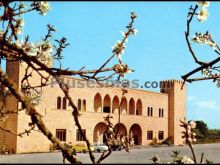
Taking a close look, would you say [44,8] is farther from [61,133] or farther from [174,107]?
[174,107]

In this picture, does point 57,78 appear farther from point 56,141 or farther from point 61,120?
point 61,120

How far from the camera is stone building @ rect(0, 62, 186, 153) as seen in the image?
44281mm

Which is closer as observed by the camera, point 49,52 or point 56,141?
point 56,141

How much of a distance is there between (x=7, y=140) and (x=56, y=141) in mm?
42891

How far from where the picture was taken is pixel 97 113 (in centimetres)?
5566

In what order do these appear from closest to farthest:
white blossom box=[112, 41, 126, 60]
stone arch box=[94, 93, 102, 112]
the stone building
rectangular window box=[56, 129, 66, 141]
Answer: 1. white blossom box=[112, 41, 126, 60]
2. the stone building
3. rectangular window box=[56, 129, 66, 141]
4. stone arch box=[94, 93, 102, 112]

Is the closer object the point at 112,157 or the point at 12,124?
the point at 112,157

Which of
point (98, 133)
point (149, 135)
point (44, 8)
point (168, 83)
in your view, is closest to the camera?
point (44, 8)

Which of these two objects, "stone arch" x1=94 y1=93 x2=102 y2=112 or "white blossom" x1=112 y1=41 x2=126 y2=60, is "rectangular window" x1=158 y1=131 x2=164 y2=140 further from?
"white blossom" x1=112 y1=41 x2=126 y2=60

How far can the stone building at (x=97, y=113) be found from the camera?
4428 cm

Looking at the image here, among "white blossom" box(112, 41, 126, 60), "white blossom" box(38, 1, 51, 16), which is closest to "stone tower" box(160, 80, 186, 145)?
"white blossom" box(112, 41, 126, 60)

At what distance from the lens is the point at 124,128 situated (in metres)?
61.5

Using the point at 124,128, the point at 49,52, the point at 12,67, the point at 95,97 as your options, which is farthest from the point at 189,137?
the point at 124,128

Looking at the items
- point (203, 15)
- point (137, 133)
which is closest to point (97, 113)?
point (137, 133)
